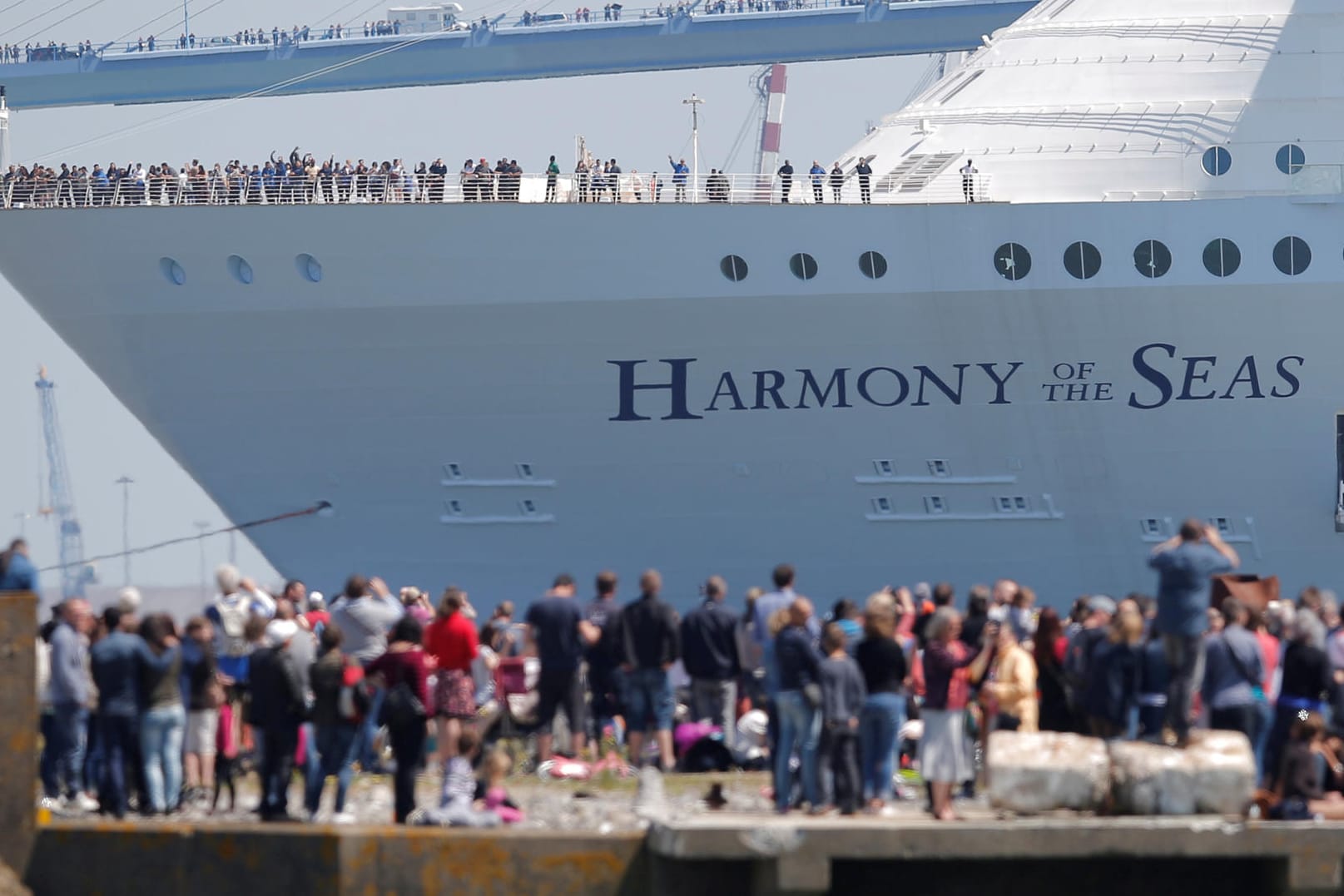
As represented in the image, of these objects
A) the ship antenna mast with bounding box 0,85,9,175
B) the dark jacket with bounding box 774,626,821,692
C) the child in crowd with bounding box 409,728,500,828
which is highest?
the ship antenna mast with bounding box 0,85,9,175

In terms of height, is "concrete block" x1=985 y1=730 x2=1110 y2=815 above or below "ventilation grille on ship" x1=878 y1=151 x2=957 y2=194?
below

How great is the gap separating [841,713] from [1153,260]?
53.3 ft

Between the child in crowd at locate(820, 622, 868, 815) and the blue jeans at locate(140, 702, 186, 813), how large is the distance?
171 inches

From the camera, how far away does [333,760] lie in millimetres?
13727

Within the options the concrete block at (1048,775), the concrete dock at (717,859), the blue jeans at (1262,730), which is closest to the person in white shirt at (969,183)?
the blue jeans at (1262,730)

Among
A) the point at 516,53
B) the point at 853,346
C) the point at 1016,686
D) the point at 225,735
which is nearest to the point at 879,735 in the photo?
the point at 1016,686

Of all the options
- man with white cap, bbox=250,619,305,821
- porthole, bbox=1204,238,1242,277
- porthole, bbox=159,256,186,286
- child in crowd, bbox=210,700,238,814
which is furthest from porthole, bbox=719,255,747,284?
man with white cap, bbox=250,619,305,821

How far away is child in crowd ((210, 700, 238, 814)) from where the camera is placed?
Result: 1438cm

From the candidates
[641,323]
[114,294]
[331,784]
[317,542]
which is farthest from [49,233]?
[331,784]

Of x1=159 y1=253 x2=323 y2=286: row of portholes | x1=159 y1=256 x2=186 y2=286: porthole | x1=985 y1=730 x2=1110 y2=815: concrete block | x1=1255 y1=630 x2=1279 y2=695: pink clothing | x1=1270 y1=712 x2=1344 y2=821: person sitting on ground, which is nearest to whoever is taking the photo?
x1=985 y1=730 x2=1110 y2=815: concrete block

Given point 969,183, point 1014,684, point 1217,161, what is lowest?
point 1014,684

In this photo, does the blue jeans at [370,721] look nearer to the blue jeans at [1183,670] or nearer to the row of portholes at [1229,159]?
the blue jeans at [1183,670]

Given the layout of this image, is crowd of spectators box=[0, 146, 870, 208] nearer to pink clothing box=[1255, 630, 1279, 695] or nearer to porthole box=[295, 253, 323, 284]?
porthole box=[295, 253, 323, 284]

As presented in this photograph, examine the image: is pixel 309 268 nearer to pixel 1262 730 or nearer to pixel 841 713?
pixel 841 713
